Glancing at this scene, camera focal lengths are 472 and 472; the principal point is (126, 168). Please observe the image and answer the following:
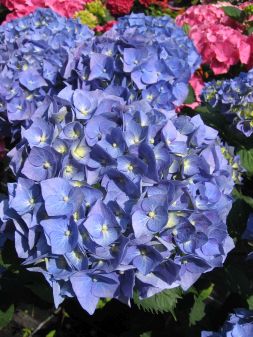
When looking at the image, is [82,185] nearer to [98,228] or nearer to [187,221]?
[98,228]

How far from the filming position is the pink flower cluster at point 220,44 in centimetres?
204

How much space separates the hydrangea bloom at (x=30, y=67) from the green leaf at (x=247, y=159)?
0.71 meters

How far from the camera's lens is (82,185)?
3.30 ft

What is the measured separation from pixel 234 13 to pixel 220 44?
239 mm

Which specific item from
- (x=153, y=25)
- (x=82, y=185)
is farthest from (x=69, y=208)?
(x=153, y=25)

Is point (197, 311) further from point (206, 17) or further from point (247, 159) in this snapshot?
point (206, 17)

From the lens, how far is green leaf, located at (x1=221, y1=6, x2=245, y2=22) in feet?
7.13

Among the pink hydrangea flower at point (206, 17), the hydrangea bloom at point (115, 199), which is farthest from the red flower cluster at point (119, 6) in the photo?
the hydrangea bloom at point (115, 199)

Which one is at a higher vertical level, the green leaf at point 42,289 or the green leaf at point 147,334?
the green leaf at point 42,289

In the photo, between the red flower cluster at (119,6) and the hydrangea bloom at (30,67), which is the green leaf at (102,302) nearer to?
the hydrangea bloom at (30,67)

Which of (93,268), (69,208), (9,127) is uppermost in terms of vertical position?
(69,208)

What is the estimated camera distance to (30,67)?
1.71m

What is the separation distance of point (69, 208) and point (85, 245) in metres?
0.09

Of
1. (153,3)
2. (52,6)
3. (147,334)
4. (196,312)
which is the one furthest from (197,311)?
(153,3)
